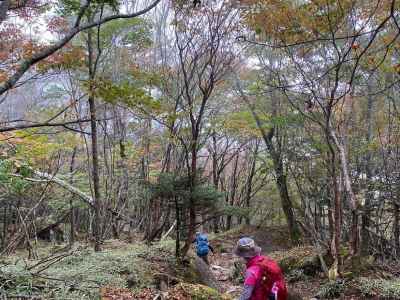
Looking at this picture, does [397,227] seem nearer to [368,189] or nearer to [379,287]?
[368,189]

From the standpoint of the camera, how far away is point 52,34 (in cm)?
950

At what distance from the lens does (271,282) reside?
11.4 ft

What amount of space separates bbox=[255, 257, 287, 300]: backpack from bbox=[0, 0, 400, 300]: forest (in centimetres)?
177

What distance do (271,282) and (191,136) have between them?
6.93 metres

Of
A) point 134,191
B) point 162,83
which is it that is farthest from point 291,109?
point 134,191

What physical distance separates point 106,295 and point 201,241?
225 inches

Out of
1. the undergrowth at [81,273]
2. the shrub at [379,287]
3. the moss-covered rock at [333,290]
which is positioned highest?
the undergrowth at [81,273]

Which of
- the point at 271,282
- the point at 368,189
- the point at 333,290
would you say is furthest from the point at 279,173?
the point at 271,282

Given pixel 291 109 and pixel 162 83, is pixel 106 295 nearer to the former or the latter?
pixel 162 83

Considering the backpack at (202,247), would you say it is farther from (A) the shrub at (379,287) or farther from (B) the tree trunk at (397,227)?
(B) the tree trunk at (397,227)

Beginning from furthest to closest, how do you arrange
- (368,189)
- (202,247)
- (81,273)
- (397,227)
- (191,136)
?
(368,189) → (202,247) → (397,227) → (191,136) → (81,273)

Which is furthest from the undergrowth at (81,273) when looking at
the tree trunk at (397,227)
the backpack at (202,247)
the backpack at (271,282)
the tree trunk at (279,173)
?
the tree trunk at (397,227)

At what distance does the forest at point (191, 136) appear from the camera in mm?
6293

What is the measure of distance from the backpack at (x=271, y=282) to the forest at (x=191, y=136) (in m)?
1.77
